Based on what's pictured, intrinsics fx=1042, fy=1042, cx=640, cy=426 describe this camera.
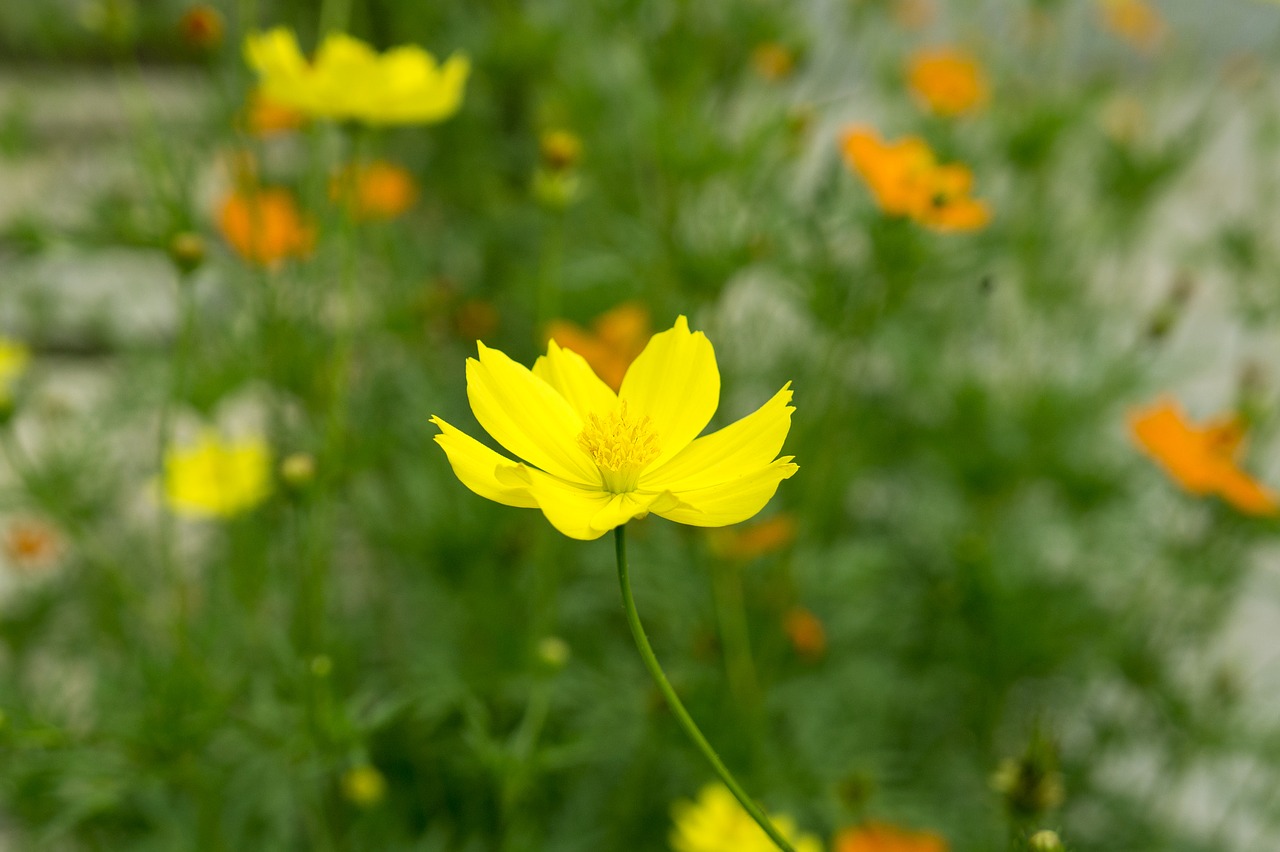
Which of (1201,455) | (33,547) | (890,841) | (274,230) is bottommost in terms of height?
(890,841)

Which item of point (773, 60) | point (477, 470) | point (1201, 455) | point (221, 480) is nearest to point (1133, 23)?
point (773, 60)

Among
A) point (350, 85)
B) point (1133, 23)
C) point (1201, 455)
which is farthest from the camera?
point (1133, 23)

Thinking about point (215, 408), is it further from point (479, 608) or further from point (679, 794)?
point (679, 794)

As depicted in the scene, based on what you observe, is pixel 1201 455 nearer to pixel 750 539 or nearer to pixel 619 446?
pixel 750 539

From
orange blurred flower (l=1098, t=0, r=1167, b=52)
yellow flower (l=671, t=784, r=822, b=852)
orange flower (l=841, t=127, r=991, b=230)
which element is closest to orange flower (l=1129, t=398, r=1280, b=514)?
orange flower (l=841, t=127, r=991, b=230)

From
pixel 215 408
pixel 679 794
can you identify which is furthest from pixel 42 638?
pixel 679 794

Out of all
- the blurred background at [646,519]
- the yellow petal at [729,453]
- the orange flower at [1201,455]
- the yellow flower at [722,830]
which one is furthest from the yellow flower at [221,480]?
the orange flower at [1201,455]
